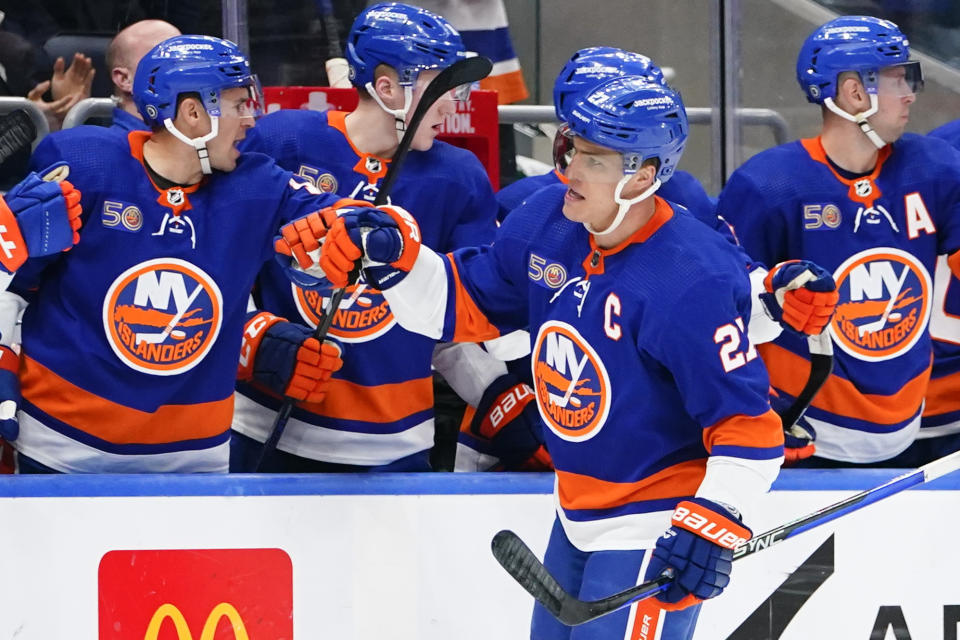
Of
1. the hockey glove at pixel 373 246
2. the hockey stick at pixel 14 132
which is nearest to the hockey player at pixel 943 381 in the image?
the hockey glove at pixel 373 246

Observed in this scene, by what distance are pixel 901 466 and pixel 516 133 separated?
1.63 m

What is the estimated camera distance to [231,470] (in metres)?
3.09

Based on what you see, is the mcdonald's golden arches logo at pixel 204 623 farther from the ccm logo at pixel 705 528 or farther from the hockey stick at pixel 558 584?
the ccm logo at pixel 705 528

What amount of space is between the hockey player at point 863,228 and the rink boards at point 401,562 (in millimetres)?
304

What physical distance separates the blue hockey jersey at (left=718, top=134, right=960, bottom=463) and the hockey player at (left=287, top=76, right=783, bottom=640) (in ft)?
2.51

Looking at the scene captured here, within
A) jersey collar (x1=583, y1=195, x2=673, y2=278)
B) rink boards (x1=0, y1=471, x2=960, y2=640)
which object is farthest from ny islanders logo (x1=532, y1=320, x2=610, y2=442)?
rink boards (x1=0, y1=471, x2=960, y2=640)

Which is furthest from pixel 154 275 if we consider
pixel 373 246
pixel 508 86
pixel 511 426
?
pixel 508 86

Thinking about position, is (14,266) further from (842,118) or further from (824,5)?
(824,5)

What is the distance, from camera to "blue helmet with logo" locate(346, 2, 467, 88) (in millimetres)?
2883

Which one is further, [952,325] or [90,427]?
[952,325]

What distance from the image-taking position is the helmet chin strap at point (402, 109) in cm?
289

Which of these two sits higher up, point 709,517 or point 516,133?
point 709,517

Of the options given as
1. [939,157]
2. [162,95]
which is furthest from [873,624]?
[162,95]

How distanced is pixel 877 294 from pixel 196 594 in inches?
59.6
